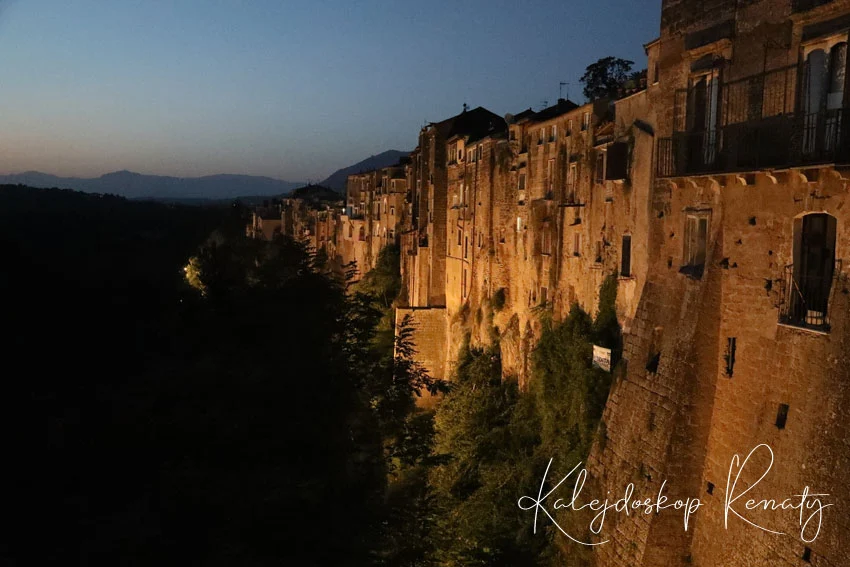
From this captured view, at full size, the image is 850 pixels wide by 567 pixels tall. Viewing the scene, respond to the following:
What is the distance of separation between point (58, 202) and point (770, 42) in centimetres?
11568

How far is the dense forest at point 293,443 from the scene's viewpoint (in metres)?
12.1

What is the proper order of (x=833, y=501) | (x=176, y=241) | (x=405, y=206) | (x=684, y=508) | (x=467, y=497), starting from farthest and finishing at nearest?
(x=176, y=241) < (x=405, y=206) < (x=467, y=497) < (x=684, y=508) < (x=833, y=501)

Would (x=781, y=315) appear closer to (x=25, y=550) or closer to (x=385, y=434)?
(x=385, y=434)

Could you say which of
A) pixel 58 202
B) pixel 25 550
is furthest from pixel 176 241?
pixel 25 550

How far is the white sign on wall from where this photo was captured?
1659cm

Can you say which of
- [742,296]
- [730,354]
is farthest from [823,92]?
[730,354]

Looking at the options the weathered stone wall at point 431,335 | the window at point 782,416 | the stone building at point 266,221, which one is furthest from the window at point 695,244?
the stone building at point 266,221

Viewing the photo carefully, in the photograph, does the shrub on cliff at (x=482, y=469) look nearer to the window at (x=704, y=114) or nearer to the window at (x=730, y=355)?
the window at (x=730, y=355)

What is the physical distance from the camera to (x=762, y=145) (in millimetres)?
9852

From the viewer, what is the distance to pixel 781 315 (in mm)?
9586

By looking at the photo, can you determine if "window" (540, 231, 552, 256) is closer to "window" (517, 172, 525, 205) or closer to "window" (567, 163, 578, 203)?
"window" (567, 163, 578, 203)

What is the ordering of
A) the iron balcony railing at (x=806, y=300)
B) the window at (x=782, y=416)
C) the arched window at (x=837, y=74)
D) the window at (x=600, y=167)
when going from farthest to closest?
the window at (x=600, y=167), the window at (x=782, y=416), the iron balcony railing at (x=806, y=300), the arched window at (x=837, y=74)

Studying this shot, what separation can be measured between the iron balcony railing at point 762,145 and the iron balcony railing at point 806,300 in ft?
5.05

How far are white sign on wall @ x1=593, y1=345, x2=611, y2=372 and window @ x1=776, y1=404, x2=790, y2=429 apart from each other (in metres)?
7.09
